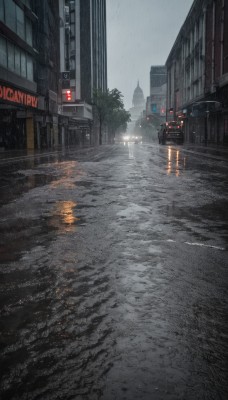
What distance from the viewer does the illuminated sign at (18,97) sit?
29.9 meters

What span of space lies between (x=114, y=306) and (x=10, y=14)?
34.1m

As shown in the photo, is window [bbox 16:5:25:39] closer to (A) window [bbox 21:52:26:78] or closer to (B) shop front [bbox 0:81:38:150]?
(A) window [bbox 21:52:26:78]

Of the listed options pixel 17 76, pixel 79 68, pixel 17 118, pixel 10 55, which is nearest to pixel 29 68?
pixel 17 118

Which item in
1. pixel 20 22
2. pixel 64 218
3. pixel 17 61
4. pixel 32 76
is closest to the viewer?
pixel 64 218

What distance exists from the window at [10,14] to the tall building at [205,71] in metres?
19.4

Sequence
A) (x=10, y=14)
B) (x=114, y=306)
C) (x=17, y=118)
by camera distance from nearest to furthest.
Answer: (x=114, y=306) < (x=10, y=14) < (x=17, y=118)

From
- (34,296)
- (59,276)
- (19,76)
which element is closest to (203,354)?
(34,296)

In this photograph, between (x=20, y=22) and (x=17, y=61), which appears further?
(x=20, y=22)

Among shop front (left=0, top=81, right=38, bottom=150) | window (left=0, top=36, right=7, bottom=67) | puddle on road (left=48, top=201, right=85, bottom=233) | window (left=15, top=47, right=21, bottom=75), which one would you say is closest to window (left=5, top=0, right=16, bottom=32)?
window (left=15, top=47, right=21, bottom=75)

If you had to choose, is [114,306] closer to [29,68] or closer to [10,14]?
[10,14]

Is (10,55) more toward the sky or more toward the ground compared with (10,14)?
more toward the ground

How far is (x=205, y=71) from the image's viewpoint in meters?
52.3

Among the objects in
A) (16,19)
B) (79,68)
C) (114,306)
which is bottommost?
(114,306)

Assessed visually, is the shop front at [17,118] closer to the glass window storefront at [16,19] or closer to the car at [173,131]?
the glass window storefront at [16,19]
